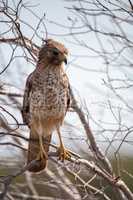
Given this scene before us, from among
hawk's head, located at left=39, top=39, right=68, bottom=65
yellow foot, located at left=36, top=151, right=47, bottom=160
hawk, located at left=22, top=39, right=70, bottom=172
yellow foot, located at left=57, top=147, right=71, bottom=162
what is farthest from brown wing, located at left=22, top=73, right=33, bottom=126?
yellow foot, located at left=57, top=147, right=71, bottom=162

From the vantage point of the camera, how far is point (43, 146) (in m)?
5.74

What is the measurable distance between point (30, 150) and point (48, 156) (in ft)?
1.50

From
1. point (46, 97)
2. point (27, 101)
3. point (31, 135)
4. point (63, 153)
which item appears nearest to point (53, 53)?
point (46, 97)

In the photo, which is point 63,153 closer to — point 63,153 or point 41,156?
point 63,153

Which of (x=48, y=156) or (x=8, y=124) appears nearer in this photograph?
(x=8, y=124)

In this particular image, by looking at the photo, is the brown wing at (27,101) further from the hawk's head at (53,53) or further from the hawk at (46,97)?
the hawk's head at (53,53)

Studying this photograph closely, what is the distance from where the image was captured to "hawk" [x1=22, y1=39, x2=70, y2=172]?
18.6 ft

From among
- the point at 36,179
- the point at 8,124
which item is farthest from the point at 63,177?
the point at 8,124

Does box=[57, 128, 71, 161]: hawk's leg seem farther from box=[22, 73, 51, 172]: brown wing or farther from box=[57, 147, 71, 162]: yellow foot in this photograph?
box=[22, 73, 51, 172]: brown wing

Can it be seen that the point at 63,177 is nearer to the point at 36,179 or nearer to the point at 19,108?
the point at 36,179

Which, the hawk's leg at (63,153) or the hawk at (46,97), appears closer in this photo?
the hawk's leg at (63,153)

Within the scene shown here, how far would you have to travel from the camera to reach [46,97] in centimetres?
570

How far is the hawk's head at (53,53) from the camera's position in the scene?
5.61 metres

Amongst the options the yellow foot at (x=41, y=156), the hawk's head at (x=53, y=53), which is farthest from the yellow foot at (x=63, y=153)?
the hawk's head at (x=53, y=53)
